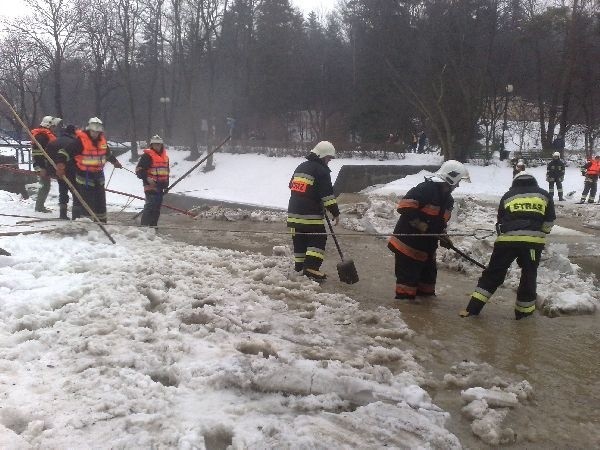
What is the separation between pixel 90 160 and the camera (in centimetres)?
908

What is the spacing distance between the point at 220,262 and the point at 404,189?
14187mm

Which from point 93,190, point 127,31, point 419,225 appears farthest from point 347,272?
point 127,31

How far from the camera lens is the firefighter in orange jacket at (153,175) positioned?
9.51 metres

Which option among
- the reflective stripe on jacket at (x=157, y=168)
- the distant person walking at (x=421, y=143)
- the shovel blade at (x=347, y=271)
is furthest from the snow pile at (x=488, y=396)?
the distant person walking at (x=421, y=143)

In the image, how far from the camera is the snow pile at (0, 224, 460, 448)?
3000 millimetres

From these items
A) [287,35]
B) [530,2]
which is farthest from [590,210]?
[287,35]

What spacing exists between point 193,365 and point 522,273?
11.4ft

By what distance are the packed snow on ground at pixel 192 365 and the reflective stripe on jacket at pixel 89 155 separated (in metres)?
3.35

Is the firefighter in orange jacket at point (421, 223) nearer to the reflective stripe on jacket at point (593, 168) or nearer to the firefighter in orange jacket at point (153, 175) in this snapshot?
the firefighter in orange jacket at point (153, 175)

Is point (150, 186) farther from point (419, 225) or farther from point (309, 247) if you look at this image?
point (419, 225)

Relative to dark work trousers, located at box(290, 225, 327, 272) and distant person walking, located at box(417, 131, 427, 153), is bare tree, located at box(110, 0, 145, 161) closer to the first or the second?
distant person walking, located at box(417, 131, 427, 153)

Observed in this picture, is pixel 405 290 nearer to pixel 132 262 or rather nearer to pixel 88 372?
pixel 132 262

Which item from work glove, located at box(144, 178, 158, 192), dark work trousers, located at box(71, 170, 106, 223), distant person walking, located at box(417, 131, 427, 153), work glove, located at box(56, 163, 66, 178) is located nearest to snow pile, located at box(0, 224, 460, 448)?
work glove, located at box(56, 163, 66, 178)

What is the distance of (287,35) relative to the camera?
134 ft
